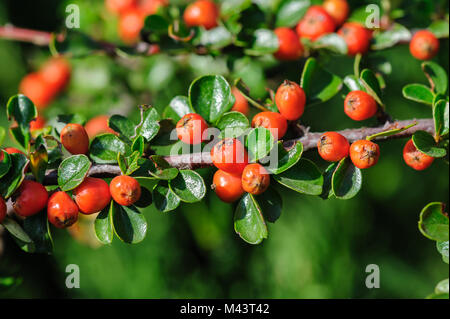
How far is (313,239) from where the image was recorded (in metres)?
2.09

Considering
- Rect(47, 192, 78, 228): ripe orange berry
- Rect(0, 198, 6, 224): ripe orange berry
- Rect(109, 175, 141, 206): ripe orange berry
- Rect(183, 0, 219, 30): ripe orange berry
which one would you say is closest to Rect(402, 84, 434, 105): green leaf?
Rect(183, 0, 219, 30): ripe orange berry

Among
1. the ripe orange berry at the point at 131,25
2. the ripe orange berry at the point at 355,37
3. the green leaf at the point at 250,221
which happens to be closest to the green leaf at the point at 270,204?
the green leaf at the point at 250,221

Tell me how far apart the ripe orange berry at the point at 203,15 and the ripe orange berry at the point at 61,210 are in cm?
73

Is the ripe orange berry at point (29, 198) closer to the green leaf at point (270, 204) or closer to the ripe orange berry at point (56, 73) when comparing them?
the green leaf at point (270, 204)

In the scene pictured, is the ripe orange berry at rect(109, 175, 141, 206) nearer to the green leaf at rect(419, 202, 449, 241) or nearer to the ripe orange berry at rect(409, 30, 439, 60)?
the green leaf at rect(419, 202, 449, 241)

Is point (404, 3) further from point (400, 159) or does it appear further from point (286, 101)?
point (400, 159)

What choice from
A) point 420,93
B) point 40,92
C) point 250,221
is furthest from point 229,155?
point 40,92

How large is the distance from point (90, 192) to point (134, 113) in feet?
3.57

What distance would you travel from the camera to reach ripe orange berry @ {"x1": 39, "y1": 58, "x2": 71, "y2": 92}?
1.99 m

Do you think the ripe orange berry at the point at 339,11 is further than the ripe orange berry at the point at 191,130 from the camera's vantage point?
Yes

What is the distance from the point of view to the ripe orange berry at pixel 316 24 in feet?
4.23
